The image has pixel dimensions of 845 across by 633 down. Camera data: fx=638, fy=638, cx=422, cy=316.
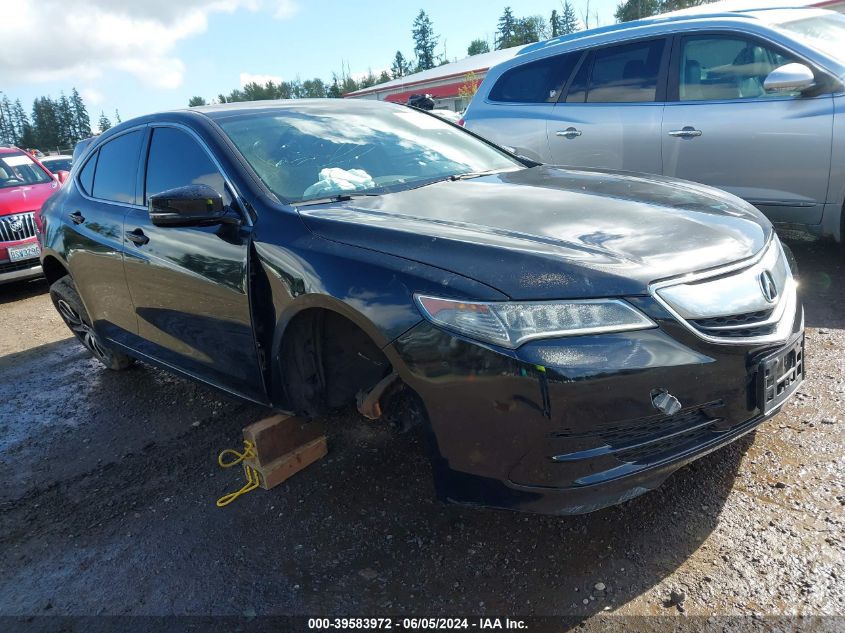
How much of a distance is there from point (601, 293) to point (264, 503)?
1773 mm

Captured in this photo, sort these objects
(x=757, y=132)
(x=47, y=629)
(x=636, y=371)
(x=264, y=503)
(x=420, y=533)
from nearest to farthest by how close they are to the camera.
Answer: (x=636, y=371) < (x=47, y=629) < (x=420, y=533) < (x=264, y=503) < (x=757, y=132)

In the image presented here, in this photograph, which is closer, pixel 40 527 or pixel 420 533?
pixel 420 533

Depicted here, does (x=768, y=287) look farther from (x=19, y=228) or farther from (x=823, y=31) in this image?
(x=19, y=228)

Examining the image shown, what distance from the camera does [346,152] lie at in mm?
3113

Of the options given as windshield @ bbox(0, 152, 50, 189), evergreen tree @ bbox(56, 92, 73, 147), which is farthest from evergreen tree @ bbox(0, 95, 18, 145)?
windshield @ bbox(0, 152, 50, 189)

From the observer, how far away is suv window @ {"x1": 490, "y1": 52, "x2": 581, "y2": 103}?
5.75 meters

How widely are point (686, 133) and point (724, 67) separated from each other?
53 centimetres

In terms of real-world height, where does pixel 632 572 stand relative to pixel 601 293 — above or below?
below

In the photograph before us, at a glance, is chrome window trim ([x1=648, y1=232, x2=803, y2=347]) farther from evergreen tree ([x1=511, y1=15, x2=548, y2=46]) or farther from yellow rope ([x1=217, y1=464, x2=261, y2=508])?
evergreen tree ([x1=511, y1=15, x2=548, y2=46])

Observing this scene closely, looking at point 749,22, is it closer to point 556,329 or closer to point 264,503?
point 556,329

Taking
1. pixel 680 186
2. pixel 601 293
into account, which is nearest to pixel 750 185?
pixel 680 186

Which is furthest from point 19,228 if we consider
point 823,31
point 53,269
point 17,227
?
point 823,31

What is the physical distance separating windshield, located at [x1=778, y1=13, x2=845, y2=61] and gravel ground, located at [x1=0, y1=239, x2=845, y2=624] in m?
2.30

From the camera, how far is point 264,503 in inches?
111
